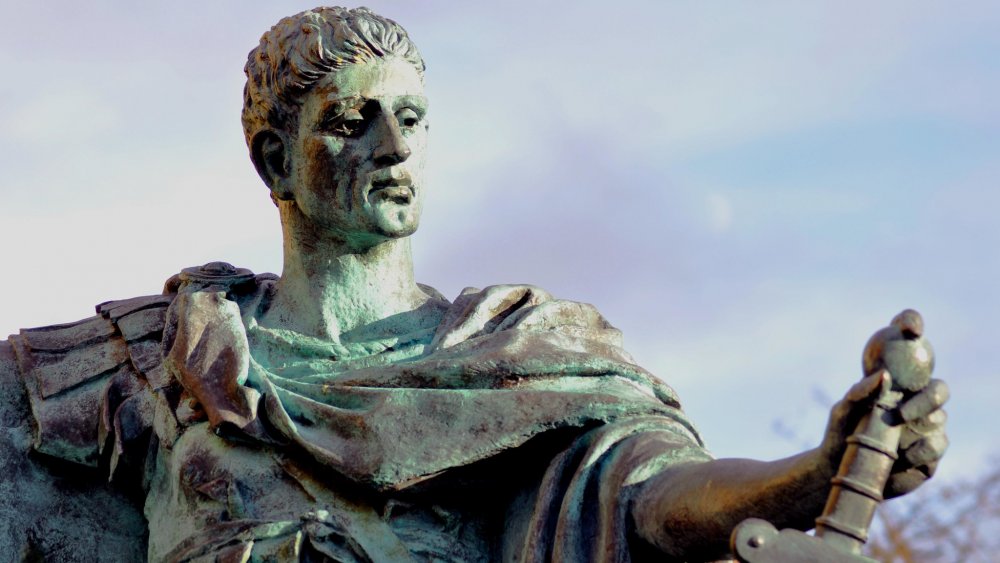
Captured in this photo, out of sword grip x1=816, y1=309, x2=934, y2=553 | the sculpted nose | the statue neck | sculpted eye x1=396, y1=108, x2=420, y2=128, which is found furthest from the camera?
the statue neck

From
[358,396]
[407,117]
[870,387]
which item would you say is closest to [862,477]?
[870,387]

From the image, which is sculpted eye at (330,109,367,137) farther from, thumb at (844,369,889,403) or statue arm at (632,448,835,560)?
thumb at (844,369,889,403)

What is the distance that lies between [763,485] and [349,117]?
7.46ft

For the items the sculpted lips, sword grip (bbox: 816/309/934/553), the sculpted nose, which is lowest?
sword grip (bbox: 816/309/934/553)

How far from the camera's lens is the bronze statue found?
27.9 feet

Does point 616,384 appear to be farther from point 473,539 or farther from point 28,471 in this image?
point 28,471

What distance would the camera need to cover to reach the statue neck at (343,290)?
9.49 m

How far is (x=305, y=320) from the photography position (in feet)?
31.2

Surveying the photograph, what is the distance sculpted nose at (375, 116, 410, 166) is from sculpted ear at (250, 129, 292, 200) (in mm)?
458

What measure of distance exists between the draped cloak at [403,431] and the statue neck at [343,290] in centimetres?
15

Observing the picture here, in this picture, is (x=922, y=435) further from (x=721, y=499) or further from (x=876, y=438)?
(x=721, y=499)

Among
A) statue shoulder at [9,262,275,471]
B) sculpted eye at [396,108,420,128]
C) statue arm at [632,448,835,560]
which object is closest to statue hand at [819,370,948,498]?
statue arm at [632,448,835,560]

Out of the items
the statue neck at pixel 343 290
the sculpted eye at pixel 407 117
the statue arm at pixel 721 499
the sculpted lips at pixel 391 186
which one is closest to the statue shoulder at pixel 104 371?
the statue neck at pixel 343 290

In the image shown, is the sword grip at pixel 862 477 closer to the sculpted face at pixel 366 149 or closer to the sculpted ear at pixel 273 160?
the sculpted face at pixel 366 149
